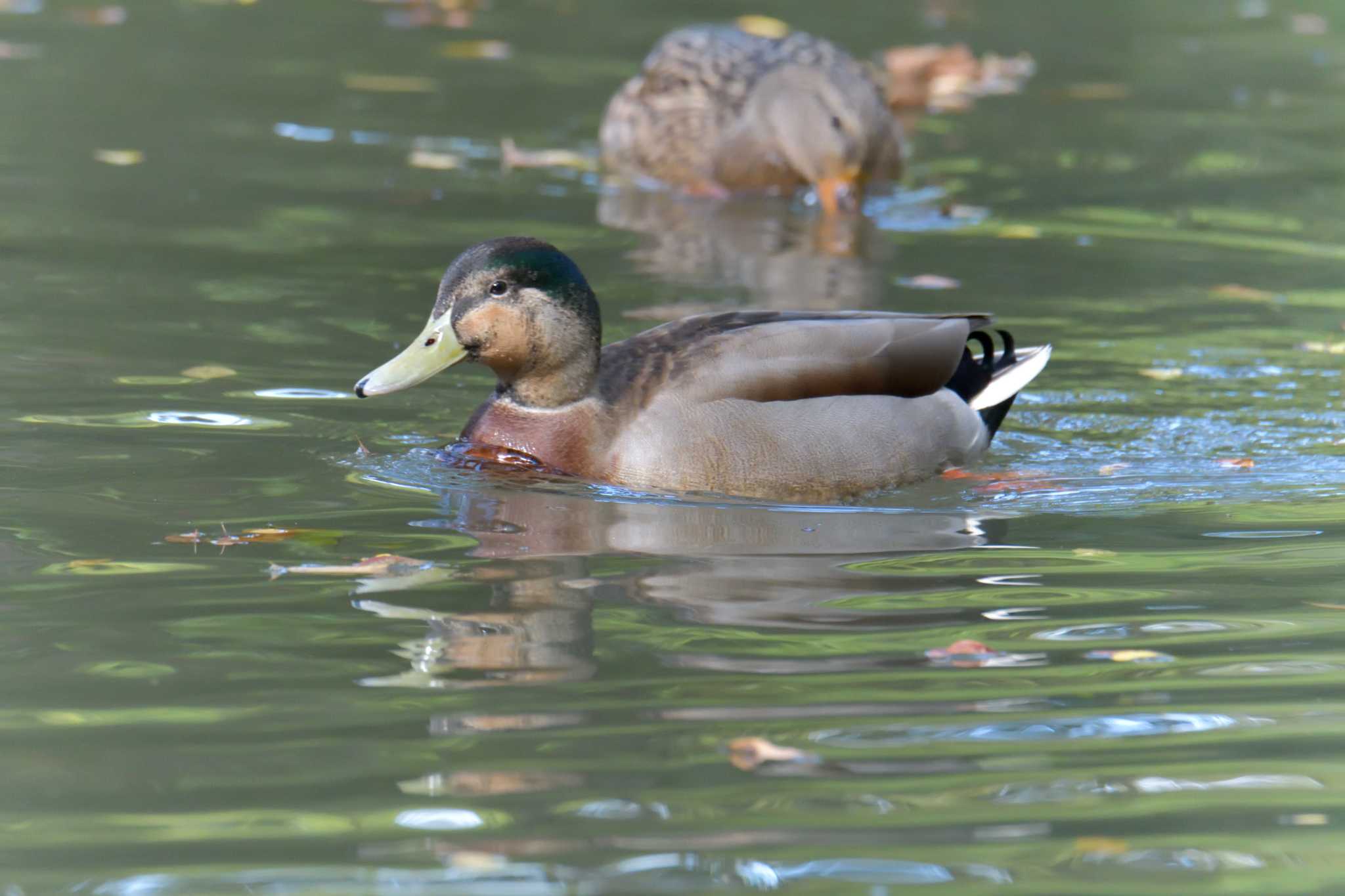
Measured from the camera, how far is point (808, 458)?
6.34m

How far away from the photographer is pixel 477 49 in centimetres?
1426

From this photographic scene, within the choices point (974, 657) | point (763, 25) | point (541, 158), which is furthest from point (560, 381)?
point (763, 25)

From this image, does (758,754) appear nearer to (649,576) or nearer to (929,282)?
(649,576)

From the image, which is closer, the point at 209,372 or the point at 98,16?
the point at 209,372

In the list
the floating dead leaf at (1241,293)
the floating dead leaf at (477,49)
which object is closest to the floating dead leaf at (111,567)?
the floating dead leaf at (1241,293)

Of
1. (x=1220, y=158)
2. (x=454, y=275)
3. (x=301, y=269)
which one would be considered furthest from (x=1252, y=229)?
(x=454, y=275)

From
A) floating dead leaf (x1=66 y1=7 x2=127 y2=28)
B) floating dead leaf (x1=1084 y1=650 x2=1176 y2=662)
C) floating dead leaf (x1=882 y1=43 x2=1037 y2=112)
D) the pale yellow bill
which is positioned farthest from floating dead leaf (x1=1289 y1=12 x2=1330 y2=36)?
floating dead leaf (x1=1084 y1=650 x2=1176 y2=662)

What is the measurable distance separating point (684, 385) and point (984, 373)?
126cm

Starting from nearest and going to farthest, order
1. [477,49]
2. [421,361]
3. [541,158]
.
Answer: [421,361]
[541,158]
[477,49]

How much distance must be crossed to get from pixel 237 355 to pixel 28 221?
232cm

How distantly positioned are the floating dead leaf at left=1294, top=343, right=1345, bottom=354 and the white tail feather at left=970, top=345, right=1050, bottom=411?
64.4 inches

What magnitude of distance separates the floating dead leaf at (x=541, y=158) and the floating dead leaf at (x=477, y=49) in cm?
239

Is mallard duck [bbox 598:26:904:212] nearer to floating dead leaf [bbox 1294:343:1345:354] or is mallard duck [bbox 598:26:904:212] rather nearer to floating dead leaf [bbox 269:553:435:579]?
floating dead leaf [bbox 1294:343:1345:354]

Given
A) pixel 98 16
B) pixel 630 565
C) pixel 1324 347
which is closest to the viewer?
pixel 630 565
